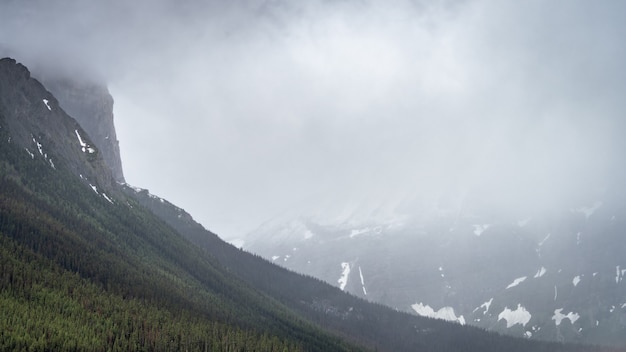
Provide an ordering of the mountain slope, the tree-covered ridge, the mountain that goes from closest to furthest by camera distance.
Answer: the mountain < the tree-covered ridge < the mountain slope

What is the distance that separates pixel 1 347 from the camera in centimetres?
8262

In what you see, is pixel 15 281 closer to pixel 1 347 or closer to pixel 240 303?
pixel 1 347

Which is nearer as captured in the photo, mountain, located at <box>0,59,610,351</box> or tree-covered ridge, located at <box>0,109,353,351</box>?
mountain, located at <box>0,59,610,351</box>

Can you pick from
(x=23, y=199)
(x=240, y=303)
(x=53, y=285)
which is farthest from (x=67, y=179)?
(x=53, y=285)

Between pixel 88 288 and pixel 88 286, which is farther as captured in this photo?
pixel 88 286

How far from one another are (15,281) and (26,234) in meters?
31.1

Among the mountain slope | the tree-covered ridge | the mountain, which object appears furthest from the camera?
the mountain slope

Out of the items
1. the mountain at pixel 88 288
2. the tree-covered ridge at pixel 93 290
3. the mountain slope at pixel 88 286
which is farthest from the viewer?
the mountain slope at pixel 88 286

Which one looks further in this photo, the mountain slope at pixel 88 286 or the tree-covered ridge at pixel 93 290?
the mountain slope at pixel 88 286

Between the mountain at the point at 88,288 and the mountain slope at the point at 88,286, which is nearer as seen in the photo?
the mountain at the point at 88,288

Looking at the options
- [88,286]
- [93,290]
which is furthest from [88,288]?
[88,286]

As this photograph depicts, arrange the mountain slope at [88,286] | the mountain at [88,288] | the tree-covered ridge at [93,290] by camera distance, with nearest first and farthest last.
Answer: the mountain at [88,288]
the tree-covered ridge at [93,290]
the mountain slope at [88,286]

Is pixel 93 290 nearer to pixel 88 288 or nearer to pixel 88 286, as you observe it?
pixel 88 288

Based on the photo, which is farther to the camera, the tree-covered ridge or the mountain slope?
the mountain slope
